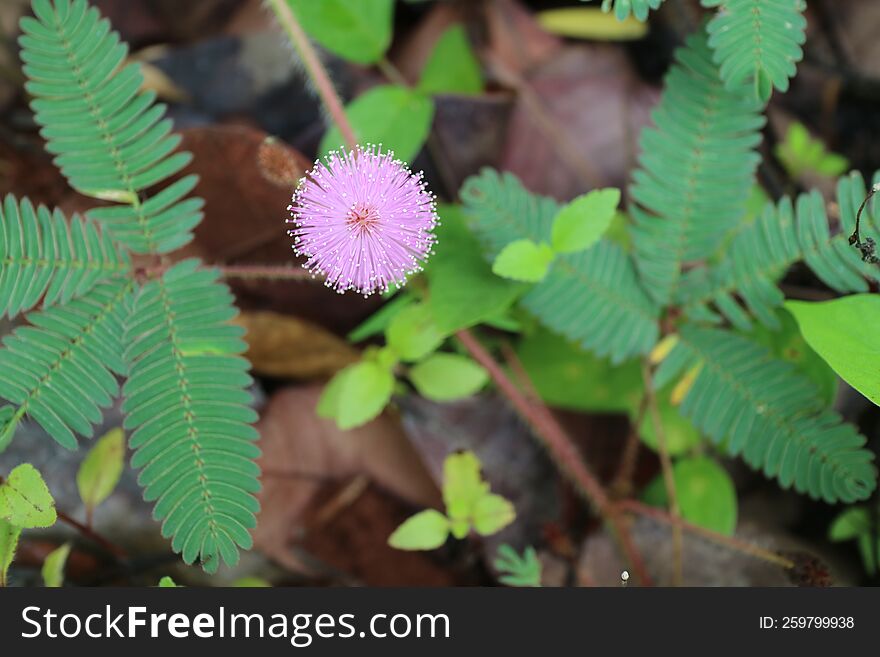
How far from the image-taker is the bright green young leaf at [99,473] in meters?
1.87

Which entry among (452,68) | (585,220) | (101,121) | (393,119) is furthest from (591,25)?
(101,121)

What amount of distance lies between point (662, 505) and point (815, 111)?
1.40 meters

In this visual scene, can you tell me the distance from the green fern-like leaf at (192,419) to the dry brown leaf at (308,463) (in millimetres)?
602

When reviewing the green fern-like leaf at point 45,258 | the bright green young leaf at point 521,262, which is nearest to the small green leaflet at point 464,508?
the bright green young leaf at point 521,262

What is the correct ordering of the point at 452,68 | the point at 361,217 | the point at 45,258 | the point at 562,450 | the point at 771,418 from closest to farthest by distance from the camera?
the point at 361,217 → the point at 45,258 → the point at 771,418 → the point at 562,450 → the point at 452,68

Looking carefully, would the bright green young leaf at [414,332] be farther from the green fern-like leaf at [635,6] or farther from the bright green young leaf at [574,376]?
the green fern-like leaf at [635,6]

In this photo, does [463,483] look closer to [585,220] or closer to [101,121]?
[585,220]

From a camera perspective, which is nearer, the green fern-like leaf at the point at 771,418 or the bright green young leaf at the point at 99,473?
the green fern-like leaf at the point at 771,418

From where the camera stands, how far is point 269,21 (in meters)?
2.44

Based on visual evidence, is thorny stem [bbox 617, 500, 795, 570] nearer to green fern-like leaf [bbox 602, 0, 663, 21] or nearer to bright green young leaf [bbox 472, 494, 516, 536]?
bright green young leaf [bbox 472, 494, 516, 536]

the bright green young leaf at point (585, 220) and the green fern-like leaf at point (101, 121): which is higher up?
the green fern-like leaf at point (101, 121)

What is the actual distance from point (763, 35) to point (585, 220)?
472 millimetres

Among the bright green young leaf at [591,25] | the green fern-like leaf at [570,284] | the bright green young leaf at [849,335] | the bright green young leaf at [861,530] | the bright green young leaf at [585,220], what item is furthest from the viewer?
the bright green young leaf at [591,25]

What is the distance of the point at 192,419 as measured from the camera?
1461mm
